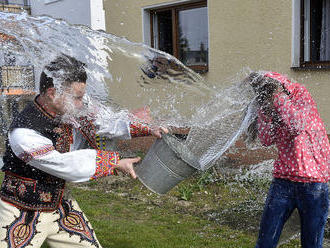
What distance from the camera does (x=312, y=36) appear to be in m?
6.36

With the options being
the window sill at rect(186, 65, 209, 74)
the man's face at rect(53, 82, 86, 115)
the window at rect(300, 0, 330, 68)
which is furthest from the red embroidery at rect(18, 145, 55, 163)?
the window sill at rect(186, 65, 209, 74)

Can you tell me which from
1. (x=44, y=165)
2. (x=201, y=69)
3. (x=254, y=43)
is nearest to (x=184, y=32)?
(x=201, y=69)

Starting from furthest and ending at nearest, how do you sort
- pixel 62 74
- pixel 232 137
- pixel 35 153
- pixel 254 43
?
pixel 254 43, pixel 232 137, pixel 62 74, pixel 35 153

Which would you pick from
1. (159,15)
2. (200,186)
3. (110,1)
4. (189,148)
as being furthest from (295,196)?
(110,1)

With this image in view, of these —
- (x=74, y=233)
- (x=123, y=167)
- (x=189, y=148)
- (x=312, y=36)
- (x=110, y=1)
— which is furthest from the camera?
(x=110, y=1)

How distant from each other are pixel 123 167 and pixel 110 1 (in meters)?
7.39

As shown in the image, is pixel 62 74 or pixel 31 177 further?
pixel 31 177

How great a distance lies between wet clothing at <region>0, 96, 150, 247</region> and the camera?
2.40m

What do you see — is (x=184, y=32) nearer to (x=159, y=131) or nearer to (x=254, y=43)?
(x=254, y=43)

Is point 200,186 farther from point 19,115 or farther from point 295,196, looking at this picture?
point 19,115

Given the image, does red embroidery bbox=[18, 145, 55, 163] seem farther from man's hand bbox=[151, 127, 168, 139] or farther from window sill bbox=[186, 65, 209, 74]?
window sill bbox=[186, 65, 209, 74]

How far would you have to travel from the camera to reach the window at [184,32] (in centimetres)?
787

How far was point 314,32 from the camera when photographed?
6.37 metres

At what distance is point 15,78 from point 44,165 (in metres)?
2.25
